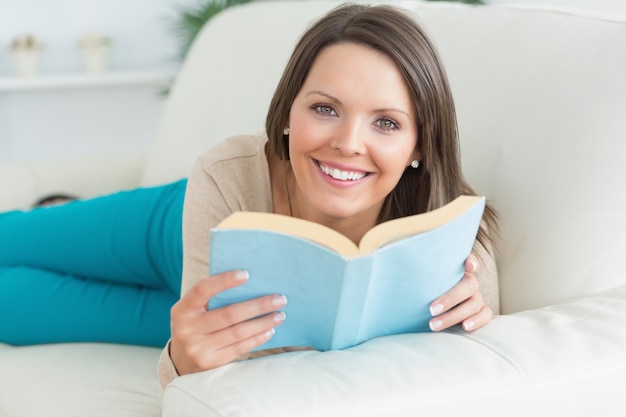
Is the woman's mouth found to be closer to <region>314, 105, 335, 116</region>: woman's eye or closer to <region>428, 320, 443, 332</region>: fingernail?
<region>314, 105, 335, 116</region>: woman's eye

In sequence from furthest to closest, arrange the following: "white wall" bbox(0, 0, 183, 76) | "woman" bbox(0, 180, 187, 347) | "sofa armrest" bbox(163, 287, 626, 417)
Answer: "white wall" bbox(0, 0, 183, 76)
"woman" bbox(0, 180, 187, 347)
"sofa armrest" bbox(163, 287, 626, 417)

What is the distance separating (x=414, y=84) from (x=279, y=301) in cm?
39

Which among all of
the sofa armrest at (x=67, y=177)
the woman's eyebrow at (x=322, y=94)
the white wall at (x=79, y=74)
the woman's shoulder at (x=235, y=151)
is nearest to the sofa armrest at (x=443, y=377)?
the woman's eyebrow at (x=322, y=94)

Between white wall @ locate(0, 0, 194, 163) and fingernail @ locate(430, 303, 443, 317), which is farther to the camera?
white wall @ locate(0, 0, 194, 163)

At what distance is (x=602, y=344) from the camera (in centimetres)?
112

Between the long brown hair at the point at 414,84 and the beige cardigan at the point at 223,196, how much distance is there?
6 cm

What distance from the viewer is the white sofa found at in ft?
3.32

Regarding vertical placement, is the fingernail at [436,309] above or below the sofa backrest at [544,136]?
below

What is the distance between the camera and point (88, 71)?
4102 millimetres

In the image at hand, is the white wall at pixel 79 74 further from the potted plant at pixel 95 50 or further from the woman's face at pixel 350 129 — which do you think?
the woman's face at pixel 350 129

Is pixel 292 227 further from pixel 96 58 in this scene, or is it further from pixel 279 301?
pixel 96 58

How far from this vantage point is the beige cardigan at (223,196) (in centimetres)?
132

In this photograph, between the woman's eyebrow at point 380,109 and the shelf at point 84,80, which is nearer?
the woman's eyebrow at point 380,109

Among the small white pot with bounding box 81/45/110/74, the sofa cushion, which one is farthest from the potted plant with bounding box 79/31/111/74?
the sofa cushion
